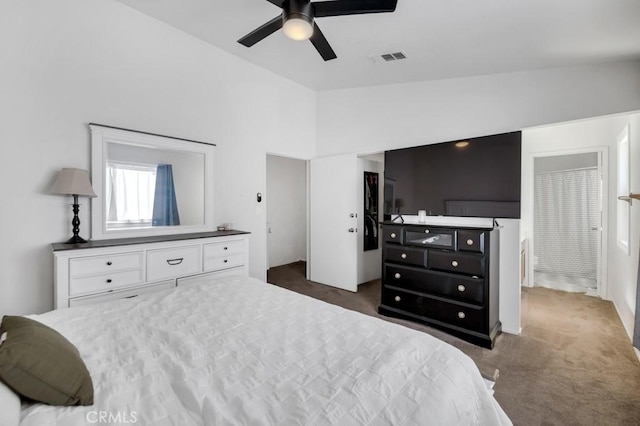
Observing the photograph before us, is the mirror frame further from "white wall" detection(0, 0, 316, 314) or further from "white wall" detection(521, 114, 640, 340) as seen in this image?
"white wall" detection(521, 114, 640, 340)

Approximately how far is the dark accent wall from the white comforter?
2.15m

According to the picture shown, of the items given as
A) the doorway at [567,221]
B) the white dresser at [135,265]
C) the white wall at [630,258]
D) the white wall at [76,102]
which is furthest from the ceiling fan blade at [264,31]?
the doorway at [567,221]

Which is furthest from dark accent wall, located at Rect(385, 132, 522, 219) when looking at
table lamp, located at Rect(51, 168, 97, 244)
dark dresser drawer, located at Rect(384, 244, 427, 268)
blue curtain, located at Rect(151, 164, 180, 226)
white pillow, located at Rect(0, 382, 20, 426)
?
white pillow, located at Rect(0, 382, 20, 426)

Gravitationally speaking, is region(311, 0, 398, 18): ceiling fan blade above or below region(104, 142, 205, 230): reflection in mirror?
above

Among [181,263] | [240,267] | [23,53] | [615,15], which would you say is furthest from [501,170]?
[23,53]

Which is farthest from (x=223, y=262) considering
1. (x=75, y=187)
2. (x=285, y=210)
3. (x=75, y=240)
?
(x=285, y=210)

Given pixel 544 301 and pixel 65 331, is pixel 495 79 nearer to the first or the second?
pixel 544 301

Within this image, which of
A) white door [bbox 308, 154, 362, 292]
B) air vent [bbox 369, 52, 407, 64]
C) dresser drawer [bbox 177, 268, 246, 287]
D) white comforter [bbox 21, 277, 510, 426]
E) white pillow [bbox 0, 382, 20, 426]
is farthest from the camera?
white door [bbox 308, 154, 362, 292]

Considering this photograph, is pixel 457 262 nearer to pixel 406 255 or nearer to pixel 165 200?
pixel 406 255

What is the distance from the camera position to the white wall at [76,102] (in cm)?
221

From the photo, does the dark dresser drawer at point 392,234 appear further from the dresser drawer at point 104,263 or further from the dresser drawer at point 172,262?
the dresser drawer at point 104,263

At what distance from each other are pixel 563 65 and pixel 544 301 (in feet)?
9.28

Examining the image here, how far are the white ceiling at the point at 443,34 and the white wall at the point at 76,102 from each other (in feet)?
0.98

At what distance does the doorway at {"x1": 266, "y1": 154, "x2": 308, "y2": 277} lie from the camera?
575 cm
